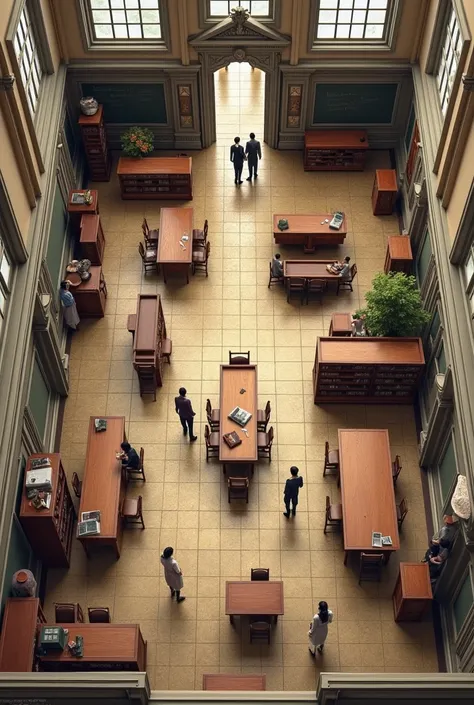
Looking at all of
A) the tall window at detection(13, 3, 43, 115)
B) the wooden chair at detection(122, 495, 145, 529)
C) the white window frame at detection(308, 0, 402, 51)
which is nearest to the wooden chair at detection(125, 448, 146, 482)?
the wooden chair at detection(122, 495, 145, 529)

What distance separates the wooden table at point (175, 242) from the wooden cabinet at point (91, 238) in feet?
5.06

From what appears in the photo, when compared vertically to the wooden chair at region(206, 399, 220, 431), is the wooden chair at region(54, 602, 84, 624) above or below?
below

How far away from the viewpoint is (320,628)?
15.7 m

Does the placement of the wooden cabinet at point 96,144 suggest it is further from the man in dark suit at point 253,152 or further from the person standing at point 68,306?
the person standing at point 68,306

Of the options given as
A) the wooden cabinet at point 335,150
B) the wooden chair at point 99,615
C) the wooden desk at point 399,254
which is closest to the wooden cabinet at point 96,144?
the wooden cabinet at point 335,150

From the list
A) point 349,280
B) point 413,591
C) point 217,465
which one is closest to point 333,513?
point 413,591

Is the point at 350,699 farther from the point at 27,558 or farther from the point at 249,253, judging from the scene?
the point at 249,253

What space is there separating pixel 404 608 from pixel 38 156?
11909mm

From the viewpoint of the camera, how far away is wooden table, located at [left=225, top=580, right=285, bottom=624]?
16.4 meters

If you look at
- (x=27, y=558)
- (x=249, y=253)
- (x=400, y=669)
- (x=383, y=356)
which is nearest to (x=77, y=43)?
(x=249, y=253)

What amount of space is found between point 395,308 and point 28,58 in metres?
9.69

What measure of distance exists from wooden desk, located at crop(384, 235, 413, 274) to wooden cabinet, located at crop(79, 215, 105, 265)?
724 cm

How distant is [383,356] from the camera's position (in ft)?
62.6

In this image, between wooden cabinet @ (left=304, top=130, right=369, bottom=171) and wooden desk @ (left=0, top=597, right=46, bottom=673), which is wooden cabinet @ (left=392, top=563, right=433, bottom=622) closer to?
wooden desk @ (left=0, top=597, right=46, bottom=673)
